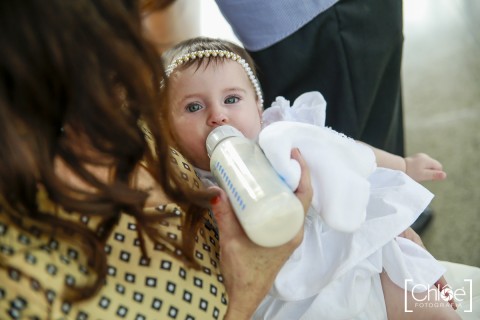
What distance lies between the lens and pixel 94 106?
0.66m

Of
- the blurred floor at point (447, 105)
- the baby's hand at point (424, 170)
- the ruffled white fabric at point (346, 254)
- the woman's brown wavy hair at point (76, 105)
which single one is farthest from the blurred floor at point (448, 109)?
the woman's brown wavy hair at point (76, 105)

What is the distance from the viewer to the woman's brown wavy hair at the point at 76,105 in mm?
604

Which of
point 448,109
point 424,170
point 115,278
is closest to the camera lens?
point 115,278

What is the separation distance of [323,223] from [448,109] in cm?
139

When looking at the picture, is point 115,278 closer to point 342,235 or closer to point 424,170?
point 342,235

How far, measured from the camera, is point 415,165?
1.28 meters

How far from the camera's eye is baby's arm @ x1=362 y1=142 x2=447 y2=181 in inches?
49.9

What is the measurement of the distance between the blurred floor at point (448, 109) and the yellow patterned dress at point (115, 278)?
3.77 ft

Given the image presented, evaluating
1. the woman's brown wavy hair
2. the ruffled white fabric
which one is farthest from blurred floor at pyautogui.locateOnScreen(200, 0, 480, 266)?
the woman's brown wavy hair

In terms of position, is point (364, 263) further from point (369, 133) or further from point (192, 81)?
point (369, 133)

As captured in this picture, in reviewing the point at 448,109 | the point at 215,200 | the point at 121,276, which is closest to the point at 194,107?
the point at 215,200

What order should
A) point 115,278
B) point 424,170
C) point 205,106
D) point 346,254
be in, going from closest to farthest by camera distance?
point 115,278, point 346,254, point 205,106, point 424,170

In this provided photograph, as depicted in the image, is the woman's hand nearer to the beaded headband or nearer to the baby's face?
the baby's face

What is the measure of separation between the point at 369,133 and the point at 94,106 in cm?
104
